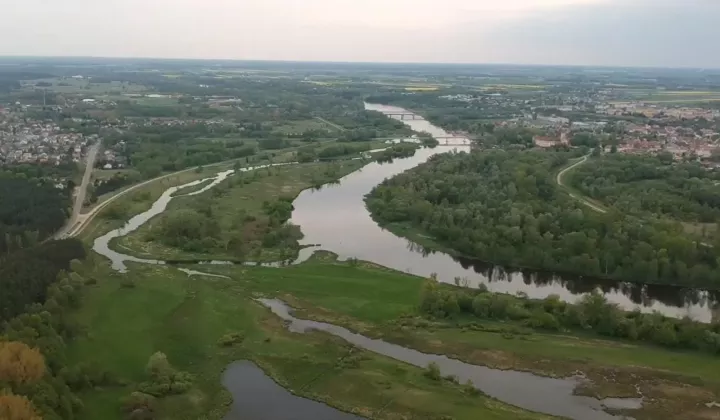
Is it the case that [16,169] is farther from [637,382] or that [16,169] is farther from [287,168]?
[637,382]

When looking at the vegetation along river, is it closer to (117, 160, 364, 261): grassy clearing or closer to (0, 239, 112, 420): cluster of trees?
(117, 160, 364, 261): grassy clearing

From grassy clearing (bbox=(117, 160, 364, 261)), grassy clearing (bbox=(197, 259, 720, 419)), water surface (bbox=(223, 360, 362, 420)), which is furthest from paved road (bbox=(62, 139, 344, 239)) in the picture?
water surface (bbox=(223, 360, 362, 420))

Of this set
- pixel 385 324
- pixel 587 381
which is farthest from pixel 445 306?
pixel 587 381

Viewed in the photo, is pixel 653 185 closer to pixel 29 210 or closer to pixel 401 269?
pixel 401 269

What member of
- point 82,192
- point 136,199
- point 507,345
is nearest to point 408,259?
point 507,345

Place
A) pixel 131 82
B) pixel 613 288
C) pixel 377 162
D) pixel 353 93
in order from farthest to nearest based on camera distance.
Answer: pixel 131 82 < pixel 353 93 < pixel 377 162 < pixel 613 288

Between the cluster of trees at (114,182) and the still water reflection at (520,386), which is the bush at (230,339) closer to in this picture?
the still water reflection at (520,386)
